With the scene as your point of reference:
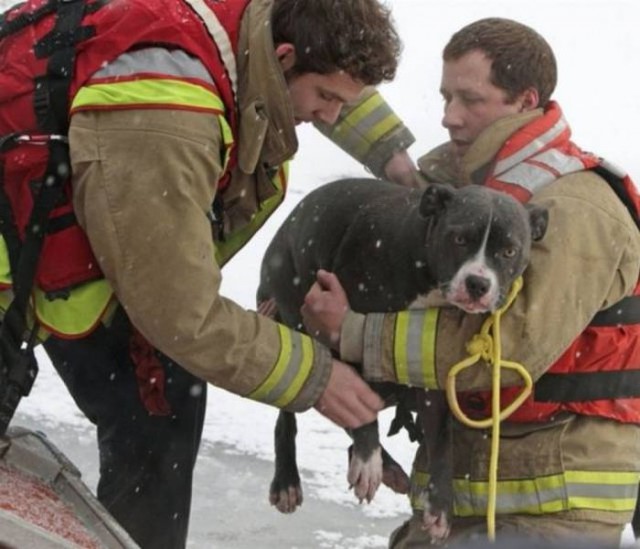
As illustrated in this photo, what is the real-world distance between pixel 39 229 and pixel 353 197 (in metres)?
1.27

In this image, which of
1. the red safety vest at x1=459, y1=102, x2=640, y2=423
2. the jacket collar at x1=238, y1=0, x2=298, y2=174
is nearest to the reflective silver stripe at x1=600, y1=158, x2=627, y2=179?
the red safety vest at x1=459, y1=102, x2=640, y2=423

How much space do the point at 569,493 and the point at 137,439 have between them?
1.27 metres

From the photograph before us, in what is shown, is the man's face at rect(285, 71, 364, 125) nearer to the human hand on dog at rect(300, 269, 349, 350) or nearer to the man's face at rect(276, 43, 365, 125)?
the man's face at rect(276, 43, 365, 125)

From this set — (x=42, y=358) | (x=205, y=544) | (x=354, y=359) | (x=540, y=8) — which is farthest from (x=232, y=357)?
(x=540, y=8)

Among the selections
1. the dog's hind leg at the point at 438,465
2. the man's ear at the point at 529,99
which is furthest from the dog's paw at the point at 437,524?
the man's ear at the point at 529,99

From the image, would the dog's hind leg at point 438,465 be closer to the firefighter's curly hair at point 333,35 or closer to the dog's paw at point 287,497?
the dog's paw at point 287,497

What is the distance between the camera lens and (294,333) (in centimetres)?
316

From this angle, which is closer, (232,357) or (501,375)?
(232,357)

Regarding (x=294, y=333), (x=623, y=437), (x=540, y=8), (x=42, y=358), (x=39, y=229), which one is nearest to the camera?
(x=39, y=229)

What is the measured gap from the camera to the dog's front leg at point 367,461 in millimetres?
3596

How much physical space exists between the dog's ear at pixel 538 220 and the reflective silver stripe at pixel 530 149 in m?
0.21

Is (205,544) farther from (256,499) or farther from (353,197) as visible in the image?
(353,197)

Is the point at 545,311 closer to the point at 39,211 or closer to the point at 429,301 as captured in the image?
the point at 429,301

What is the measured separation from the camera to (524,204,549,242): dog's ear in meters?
3.22
